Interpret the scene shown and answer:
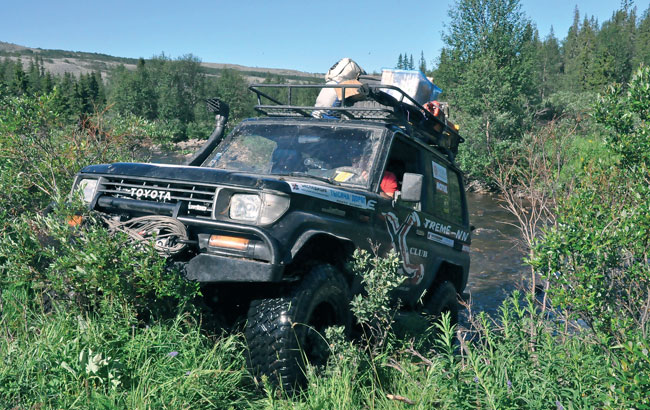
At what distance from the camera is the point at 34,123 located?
6.49 m

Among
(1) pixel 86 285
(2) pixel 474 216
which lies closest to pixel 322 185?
(1) pixel 86 285

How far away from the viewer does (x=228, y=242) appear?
3.50m

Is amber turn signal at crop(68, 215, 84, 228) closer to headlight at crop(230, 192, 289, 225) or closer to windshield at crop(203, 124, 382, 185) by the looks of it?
headlight at crop(230, 192, 289, 225)

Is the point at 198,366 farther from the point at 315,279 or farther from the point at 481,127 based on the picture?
the point at 481,127

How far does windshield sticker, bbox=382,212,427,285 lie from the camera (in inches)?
192

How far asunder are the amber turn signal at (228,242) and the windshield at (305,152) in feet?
4.15

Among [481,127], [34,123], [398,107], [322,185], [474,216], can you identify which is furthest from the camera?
[481,127]

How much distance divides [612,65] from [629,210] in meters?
89.4

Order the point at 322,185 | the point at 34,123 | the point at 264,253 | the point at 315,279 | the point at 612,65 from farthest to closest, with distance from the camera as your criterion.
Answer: the point at 612,65, the point at 34,123, the point at 322,185, the point at 315,279, the point at 264,253

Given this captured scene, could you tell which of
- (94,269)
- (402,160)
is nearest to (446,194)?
(402,160)

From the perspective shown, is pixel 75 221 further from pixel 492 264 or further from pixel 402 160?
pixel 492 264

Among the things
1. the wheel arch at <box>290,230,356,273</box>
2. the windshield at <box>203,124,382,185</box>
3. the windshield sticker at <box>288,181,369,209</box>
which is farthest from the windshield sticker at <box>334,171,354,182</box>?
the wheel arch at <box>290,230,356,273</box>

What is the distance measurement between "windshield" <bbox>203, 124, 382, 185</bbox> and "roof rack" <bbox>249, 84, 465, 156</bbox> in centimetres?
23

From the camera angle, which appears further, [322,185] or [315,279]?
[322,185]
